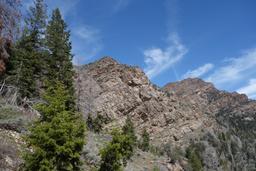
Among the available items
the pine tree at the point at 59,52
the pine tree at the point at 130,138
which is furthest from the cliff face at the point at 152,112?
the pine tree at the point at 59,52

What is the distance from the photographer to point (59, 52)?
4056 cm

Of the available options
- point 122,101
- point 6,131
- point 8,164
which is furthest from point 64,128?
point 122,101

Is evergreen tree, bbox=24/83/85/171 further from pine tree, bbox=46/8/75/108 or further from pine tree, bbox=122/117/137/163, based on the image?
pine tree, bbox=46/8/75/108

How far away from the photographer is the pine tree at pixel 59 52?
127 feet

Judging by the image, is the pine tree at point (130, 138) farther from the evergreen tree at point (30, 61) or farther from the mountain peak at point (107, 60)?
the mountain peak at point (107, 60)

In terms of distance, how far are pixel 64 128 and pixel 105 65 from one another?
9376 cm

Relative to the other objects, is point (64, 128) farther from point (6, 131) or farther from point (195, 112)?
point (195, 112)

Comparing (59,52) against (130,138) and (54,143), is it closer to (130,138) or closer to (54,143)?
(130,138)

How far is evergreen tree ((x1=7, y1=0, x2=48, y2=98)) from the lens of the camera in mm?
33125

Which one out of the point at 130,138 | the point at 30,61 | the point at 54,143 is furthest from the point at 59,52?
the point at 54,143

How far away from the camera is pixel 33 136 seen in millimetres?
13852

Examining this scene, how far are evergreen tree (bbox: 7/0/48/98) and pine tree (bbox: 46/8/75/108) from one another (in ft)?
3.32

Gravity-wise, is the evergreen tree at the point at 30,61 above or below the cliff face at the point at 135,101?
below

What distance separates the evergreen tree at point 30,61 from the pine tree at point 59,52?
3.32 ft
